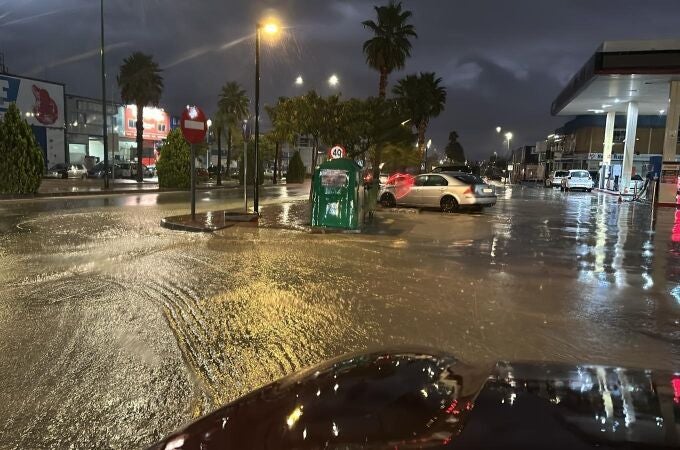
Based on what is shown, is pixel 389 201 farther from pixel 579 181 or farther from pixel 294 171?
pixel 294 171

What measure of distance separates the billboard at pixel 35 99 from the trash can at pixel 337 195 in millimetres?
47421

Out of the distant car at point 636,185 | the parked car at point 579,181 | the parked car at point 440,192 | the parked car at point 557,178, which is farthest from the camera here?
the parked car at point 557,178

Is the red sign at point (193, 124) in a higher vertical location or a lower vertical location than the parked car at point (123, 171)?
higher

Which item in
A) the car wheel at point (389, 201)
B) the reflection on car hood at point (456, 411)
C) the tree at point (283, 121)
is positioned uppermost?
the tree at point (283, 121)

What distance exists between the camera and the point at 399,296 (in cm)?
741

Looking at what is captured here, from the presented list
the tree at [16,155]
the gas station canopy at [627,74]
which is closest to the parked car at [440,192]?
the gas station canopy at [627,74]

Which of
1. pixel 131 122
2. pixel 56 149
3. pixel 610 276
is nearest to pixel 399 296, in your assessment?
pixel 610 276

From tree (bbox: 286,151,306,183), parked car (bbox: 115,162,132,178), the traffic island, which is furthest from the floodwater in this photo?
parked car (bbox: 115,162,132,178)

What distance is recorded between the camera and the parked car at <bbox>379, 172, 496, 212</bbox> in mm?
20969

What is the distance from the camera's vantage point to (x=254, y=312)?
646cm

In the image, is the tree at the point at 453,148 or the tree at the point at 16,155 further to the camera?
the tree at the point at 453,148

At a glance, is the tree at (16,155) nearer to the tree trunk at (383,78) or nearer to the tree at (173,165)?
the tree at (173,165)

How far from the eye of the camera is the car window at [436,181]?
21391 mm

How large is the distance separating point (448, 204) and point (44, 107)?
49269mm
